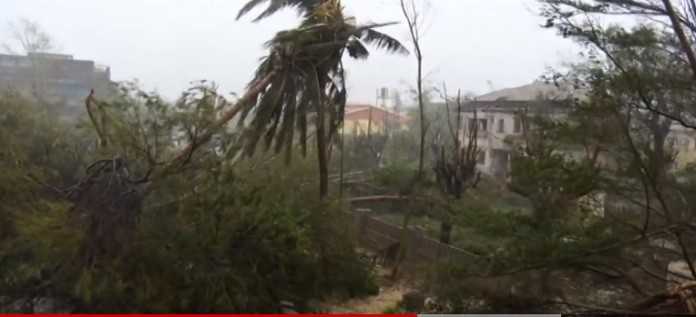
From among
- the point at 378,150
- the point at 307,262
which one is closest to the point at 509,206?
the point at 307,262

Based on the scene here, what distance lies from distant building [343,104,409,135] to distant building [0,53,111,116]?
8753 millimetres

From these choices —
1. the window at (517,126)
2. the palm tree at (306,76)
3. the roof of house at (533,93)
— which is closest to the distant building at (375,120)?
the roof of house at (533,93)

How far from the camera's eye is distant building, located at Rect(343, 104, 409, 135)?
16484mm

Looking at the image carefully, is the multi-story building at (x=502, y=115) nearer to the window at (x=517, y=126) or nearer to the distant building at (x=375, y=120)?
the window at (x=517, y=126)

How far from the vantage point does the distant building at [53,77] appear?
290 inches

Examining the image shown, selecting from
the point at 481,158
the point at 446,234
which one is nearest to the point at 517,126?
the point at 446,234

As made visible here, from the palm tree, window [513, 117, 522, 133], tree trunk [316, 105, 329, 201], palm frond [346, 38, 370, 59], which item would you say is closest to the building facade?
window [513, 117, 522, 133]

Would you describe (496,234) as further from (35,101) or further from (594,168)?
(35,101)

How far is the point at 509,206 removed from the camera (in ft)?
19.0

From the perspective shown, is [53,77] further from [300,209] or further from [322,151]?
[322,151]

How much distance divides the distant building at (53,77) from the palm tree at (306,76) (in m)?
1.99

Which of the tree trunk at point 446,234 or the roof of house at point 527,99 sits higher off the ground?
the roof of house at point 527,99

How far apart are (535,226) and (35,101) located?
21.1 ft

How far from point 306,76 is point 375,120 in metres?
9.39
